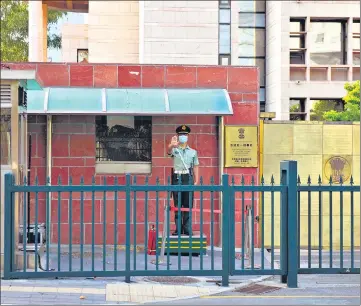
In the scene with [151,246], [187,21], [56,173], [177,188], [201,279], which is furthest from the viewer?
[187,21]

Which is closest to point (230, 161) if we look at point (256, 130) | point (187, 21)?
point (256, 130)

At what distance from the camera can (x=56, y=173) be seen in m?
15.3

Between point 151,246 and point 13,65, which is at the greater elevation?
point 13,65

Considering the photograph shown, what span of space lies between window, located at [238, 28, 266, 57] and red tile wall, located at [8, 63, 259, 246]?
1133 inches

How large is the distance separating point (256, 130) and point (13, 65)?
4.41m

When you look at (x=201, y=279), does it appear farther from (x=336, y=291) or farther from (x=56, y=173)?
(x=56, y=173)

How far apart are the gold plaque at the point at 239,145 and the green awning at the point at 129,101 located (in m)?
0.71

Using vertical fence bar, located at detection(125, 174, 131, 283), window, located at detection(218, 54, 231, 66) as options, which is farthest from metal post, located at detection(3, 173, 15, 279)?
window, located at detection(218, 54, 231, 66)

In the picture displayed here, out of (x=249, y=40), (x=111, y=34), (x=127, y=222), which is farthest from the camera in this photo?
(x=249, y=40)

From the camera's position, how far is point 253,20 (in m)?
44.5

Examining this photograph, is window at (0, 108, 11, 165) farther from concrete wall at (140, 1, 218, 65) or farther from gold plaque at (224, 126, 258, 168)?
concrete wall at (140, 1, 218, 65)

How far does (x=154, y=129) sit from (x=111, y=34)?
74.0 feet

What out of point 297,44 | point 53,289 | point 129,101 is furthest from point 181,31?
point 53,289

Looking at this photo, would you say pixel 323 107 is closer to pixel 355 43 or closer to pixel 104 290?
pixel 355 43
